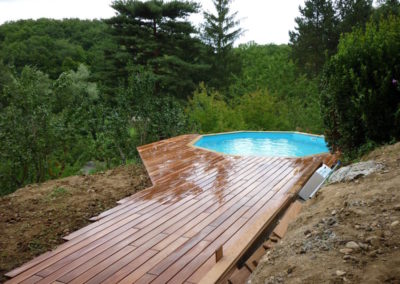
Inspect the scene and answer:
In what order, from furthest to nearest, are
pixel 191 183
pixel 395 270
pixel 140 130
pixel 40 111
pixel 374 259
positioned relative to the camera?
pixel 140 130 → pixel 40 111 → pixel 191 183 → pixel 374 259 → pixel 395 270

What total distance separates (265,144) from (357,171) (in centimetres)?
500

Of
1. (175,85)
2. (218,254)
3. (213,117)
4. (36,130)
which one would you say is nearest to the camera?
(218,254)

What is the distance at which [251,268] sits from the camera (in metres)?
2.24

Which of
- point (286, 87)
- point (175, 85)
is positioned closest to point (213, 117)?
point (286, 87)

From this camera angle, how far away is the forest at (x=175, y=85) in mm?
4145

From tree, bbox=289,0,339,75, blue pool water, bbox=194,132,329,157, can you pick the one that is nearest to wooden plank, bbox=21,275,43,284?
blue pool water, bbox=194,132,329,157

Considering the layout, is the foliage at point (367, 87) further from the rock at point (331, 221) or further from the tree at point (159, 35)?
the tree at point (159, 35)

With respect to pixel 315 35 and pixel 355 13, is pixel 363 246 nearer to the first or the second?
pixel 355 13

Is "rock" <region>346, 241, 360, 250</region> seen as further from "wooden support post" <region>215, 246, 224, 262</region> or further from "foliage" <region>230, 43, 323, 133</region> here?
"foliage" <region>230, 43, 323, 133</region>

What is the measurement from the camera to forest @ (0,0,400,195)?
4145mm

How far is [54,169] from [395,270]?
6.78 meters

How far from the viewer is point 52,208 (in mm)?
3781

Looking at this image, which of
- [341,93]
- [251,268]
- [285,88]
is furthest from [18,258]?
[285,88]

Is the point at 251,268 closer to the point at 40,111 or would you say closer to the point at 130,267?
the point at 130,267
